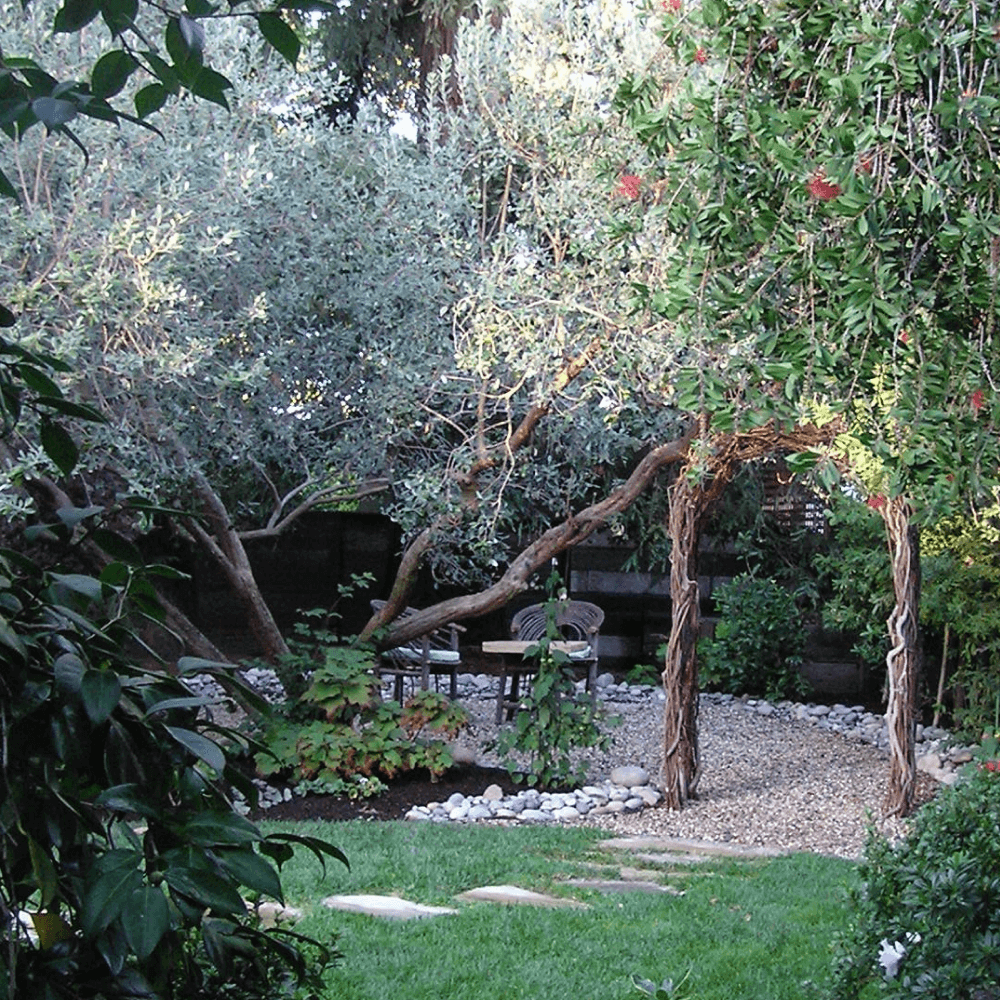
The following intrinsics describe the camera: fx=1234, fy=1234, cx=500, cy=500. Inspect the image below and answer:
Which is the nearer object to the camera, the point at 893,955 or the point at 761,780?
the point at 893,955

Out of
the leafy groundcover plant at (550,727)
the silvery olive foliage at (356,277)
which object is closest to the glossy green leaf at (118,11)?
the silvery olive foliage at (356,277)

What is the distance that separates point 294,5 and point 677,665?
6.25 meters

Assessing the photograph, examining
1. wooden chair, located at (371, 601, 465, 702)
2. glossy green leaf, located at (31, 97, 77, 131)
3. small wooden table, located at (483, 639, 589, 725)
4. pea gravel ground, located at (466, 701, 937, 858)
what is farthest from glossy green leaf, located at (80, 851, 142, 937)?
wooden chair, located at (371, 601, 465, 702)

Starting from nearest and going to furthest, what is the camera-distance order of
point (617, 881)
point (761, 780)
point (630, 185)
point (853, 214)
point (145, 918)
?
point (145, 918) < point (853, 214) < point (630, 185) < point (617, 881) < point (761, 780)

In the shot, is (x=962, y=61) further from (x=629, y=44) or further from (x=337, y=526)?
(x=337, y=526)

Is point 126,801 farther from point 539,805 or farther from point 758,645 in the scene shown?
point 758,645

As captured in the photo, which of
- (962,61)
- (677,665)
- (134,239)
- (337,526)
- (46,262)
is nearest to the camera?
(962,61)

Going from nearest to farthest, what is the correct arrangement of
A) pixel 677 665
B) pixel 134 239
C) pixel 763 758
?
pixel 134 239 → pixel 677 665 → pixel 763 758

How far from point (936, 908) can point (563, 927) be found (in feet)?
5.65

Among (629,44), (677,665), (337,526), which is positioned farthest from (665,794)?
(337,526)

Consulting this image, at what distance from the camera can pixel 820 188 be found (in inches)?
100

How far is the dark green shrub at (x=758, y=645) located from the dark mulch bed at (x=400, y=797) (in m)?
4.00

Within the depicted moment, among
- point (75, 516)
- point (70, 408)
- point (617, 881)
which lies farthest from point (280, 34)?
point (617, 881)

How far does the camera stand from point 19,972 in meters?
1.00
